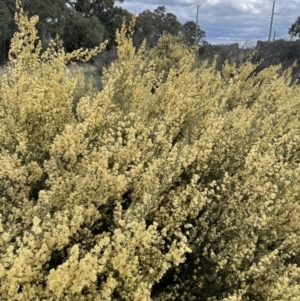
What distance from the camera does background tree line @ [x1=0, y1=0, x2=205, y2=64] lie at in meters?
20.0

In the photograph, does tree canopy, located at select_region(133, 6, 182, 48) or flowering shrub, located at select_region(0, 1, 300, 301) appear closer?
flowering shrub, located at select_region(0, 1, 300, 301)

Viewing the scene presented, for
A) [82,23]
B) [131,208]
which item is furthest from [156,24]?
[131,208]

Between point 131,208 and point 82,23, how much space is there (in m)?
22.1

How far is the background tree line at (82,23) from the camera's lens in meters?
20.0

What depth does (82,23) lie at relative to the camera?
2262cm

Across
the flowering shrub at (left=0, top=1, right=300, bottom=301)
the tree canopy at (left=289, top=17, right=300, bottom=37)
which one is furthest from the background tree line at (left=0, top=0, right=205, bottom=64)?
the flowering shrub at (left=0, top=1, right=300, bottom=301)

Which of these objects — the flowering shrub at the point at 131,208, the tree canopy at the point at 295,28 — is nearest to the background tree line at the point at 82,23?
the tree canopy at the point at 295,28

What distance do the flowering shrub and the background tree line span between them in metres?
12.8

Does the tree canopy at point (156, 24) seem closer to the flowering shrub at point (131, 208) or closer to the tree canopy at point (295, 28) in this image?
the tree canopy at point (295, 28)

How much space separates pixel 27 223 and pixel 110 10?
92.1ft

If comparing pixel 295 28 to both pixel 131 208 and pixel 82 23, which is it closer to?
pixel 82 23

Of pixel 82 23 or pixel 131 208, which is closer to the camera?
pixel 131 208

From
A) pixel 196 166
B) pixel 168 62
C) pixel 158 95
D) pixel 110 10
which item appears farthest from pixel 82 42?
pixel 196 166

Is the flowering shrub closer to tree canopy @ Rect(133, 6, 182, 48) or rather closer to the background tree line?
the background tree line
